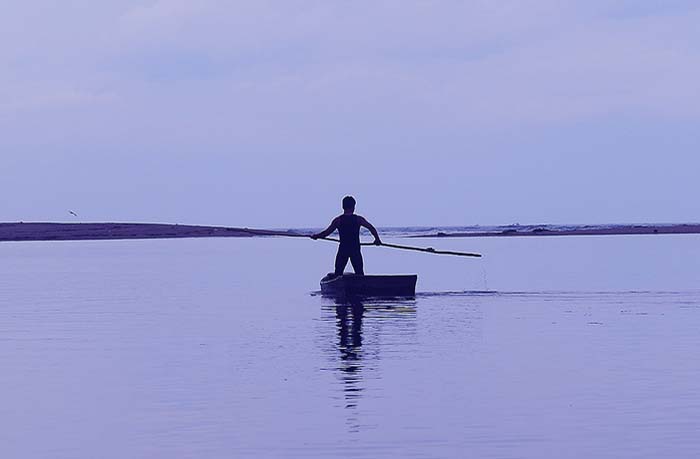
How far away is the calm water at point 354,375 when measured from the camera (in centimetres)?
1164

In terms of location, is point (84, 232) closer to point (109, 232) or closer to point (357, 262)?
point (109, 232)

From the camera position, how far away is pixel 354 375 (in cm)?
1555

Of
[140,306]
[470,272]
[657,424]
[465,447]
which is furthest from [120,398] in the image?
[470,272]

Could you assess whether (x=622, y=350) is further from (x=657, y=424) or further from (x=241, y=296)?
(x=241, y=296)

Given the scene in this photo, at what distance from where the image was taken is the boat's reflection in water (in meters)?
14.8

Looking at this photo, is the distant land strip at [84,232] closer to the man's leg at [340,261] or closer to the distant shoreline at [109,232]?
the distant shoreline at [109,232]

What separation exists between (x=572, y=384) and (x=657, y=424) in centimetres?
254

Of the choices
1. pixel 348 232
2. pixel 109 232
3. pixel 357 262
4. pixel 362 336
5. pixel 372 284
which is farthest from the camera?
pixel 109 232

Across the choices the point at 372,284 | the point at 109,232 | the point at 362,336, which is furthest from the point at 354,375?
the point at 109,232

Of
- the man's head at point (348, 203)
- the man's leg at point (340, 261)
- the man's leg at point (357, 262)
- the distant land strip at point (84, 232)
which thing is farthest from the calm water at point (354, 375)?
the distant land strip at point (84, 232)

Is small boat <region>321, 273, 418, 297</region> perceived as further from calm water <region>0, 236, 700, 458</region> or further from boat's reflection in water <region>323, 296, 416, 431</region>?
calm water <region>0, 236, 700, 458</region>

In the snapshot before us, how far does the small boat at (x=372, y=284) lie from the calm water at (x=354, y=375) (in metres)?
0.39

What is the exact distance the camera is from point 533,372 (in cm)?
1574

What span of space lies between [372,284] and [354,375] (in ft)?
42.5
